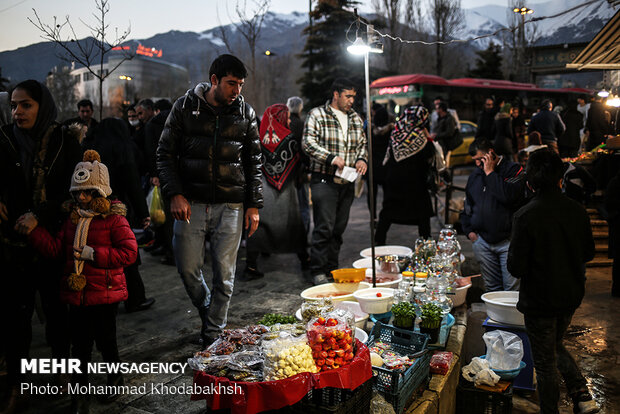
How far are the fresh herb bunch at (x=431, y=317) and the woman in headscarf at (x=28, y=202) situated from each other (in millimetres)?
2721

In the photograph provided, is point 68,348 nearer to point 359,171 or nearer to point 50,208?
point 50,208

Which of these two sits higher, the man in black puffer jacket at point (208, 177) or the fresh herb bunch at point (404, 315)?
the man in black puffer jacket at point (208, 177)

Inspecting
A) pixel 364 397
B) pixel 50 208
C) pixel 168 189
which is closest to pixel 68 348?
pixel 50 208

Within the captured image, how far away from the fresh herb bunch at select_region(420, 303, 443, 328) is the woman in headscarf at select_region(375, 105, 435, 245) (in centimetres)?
357

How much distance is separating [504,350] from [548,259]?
0.88 meters

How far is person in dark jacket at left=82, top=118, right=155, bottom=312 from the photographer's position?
5.12 meters

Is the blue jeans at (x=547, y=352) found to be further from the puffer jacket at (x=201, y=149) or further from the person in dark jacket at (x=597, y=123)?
the person in dark jacket at (x=597, y=123)

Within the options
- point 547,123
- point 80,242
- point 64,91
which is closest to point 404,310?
point 80,242

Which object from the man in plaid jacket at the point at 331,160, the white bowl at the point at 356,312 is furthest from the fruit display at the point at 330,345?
the man in plaid jacket at the point at 331,160

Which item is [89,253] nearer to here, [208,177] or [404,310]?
[208,177]

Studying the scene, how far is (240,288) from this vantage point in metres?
6.09

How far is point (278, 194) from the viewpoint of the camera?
6582 mm

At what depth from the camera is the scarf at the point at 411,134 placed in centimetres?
702

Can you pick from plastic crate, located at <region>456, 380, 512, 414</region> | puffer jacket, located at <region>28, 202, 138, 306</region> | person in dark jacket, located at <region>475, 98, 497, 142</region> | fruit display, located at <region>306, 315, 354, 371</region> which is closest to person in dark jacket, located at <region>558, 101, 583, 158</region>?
person in dark jacket, located at <region>475, 98, 497, 142</region>
